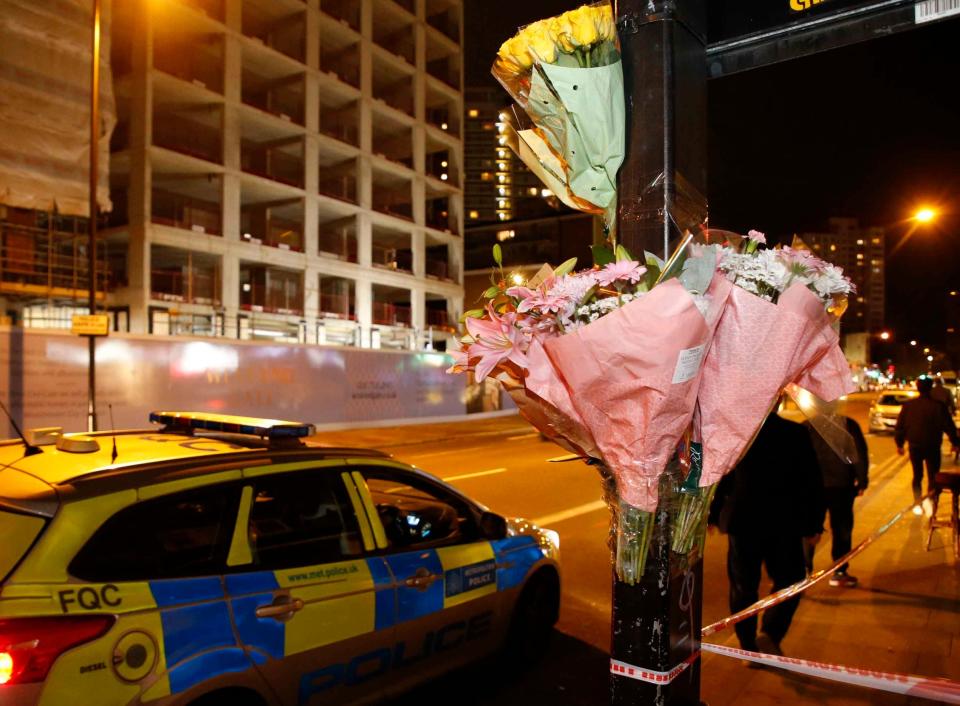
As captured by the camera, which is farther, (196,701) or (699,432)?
(196,701)

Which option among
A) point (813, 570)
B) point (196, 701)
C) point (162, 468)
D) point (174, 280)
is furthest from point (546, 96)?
point (174, 280)

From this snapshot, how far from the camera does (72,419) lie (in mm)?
17969

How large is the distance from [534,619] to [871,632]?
8.67 feet

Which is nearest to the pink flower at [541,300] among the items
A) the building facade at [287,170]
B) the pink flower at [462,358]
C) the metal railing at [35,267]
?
the pink flower at [462,358]

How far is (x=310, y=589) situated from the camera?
3256mm

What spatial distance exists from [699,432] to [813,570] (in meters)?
6.05

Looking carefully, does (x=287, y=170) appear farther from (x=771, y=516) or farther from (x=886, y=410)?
(x=771, y=516)

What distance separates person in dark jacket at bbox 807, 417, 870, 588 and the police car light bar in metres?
4.37

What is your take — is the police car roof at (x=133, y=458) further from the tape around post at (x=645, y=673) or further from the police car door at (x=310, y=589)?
the tape around post at (x=645, y=673)

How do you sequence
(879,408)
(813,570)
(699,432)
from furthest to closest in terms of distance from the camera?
(879,408) < (813,570) < (699,432)

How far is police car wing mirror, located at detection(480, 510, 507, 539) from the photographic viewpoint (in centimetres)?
449

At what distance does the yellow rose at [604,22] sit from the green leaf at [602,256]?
72 centimetres

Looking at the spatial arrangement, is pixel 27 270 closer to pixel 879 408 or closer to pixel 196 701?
pixel 196 701

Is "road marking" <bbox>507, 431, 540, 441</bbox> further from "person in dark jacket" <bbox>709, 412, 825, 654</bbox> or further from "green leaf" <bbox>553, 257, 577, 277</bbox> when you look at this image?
"green leaf" <bbox>553, 257, 577, 277</bbox>
